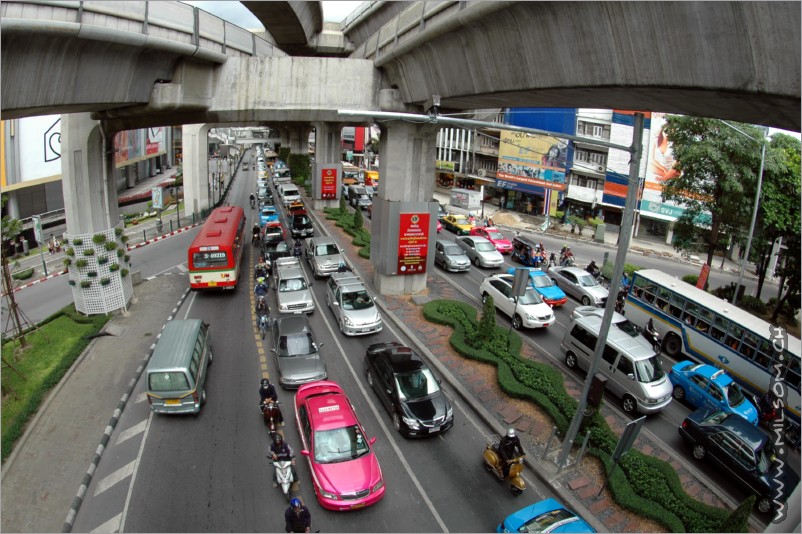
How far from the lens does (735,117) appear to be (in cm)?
979

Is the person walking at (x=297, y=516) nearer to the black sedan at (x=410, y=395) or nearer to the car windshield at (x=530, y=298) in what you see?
the black sedan at (x=410, y=395)

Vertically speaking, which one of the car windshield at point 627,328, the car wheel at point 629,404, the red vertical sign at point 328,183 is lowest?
the car wheel at point 629,404

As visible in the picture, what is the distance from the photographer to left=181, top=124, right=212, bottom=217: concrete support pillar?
4150 cm

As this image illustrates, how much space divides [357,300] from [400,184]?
5.73 meters

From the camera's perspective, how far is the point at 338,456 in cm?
1071

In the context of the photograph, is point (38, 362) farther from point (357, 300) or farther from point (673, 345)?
point (673, 345)

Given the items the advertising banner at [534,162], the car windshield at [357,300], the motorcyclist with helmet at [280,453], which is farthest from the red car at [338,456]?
the advertising banner at [534,162]

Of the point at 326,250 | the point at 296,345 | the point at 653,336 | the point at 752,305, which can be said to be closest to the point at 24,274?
the point at 326,250

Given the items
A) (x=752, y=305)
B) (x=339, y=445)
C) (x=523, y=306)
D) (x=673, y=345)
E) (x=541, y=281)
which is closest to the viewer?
(x=339, y=445)

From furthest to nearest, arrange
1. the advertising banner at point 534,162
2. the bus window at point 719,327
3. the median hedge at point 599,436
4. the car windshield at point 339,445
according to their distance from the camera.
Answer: the advertising banner at point 534,162 < the bus window at point 719,327 < the car windshield at point 339,445 < the median hedge at point 599,436

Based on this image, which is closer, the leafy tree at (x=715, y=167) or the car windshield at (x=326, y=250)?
the leafy tree at (x=715, y=167)

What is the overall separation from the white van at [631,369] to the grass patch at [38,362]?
54.2ft

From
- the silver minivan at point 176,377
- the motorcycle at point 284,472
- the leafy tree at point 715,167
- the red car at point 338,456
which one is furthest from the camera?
the leafy tree at point 715,167

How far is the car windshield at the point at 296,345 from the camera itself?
49.8ft
